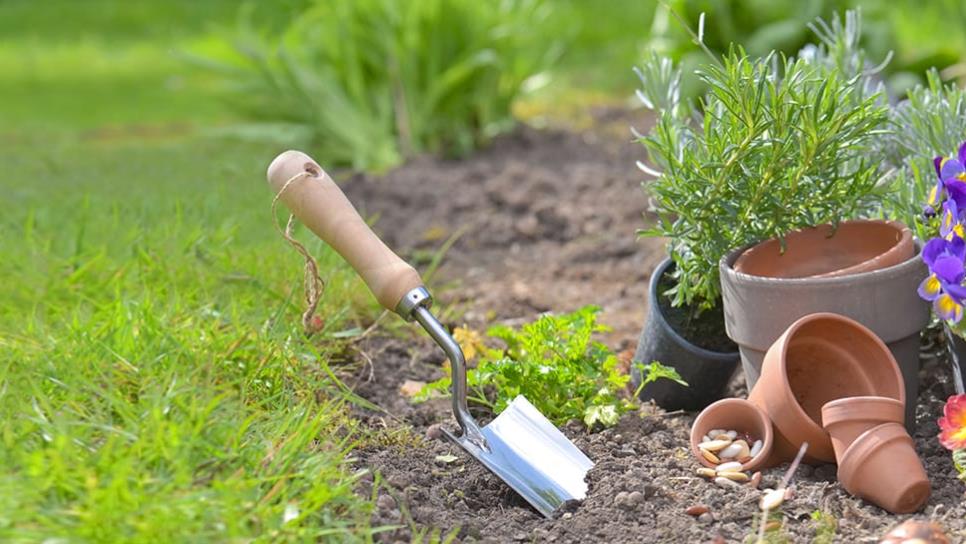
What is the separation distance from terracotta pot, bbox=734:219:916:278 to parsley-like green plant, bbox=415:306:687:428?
275 millimetres

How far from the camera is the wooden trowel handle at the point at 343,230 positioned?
2346 mm

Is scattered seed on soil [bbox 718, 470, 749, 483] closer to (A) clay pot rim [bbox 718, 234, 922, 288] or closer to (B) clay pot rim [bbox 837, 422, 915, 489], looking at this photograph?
(B) clay pot rim [bbox 837, 422, 915, 489]

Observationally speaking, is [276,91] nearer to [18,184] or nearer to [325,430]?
[18,184]

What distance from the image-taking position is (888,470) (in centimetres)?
211

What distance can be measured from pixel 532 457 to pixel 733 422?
0.37 metres

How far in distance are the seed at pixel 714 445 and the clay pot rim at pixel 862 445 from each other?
0.72ft

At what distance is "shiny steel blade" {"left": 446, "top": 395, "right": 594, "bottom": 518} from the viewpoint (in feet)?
7.29

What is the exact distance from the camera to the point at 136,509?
178 centimetres

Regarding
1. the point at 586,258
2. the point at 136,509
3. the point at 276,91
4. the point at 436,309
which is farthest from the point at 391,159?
the point at 136,509

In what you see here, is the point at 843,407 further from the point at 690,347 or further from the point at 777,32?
the point at 777,32

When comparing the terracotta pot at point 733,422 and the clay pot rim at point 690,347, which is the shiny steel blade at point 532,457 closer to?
the terracotta pot at point 733,422

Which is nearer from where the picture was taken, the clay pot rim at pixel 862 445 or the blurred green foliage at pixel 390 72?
the clay pot rim at pixel 862 445

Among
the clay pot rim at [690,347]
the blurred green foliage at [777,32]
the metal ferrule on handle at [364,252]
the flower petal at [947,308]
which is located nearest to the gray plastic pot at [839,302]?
the flower petal at [947,308]

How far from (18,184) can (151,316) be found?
210cm
